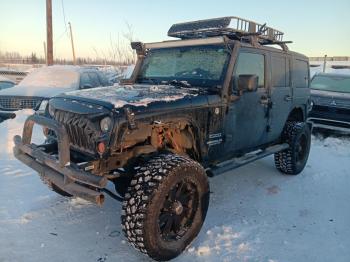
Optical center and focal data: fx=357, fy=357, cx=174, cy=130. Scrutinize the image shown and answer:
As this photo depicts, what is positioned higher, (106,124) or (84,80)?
(84,80)

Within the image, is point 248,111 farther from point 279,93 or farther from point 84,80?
point 84,80

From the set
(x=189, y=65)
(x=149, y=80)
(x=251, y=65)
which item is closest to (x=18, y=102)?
(x=149, y=80)

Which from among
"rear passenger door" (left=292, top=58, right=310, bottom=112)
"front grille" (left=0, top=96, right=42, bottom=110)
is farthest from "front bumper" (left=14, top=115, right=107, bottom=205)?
"front grille" (left=0, top=96, right=42, bottom=110)

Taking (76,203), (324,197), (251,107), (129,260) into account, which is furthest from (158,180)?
(324,197)

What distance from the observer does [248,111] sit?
15.7 ft

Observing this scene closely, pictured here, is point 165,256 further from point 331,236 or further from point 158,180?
point 331,236

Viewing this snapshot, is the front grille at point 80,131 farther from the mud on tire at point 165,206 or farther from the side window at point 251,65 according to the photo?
the side window at point 251,65

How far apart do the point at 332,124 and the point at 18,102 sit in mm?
8049

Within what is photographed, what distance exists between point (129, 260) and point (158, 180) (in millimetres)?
845

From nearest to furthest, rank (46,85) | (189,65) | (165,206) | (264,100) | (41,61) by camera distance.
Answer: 1. (165,206)
2. (189,65)
3. (264,100)
4. (46,85)
5. (41,61)

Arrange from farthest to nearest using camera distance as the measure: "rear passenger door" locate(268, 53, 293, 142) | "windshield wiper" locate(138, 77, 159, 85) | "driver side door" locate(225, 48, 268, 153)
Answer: "rear passenger door" locate(268, 53, 293, 142), "windshield wiper" locate(138, 77, 159, 85), "driver side door" locate(225, 48, 268, 153)

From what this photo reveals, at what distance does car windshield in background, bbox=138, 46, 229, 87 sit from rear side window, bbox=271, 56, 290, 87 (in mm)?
1318

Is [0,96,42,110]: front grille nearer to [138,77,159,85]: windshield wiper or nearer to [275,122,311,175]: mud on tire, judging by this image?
[138,77,159,85]: windshield wiper

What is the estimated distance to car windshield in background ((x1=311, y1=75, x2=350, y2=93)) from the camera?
10.3 metres
